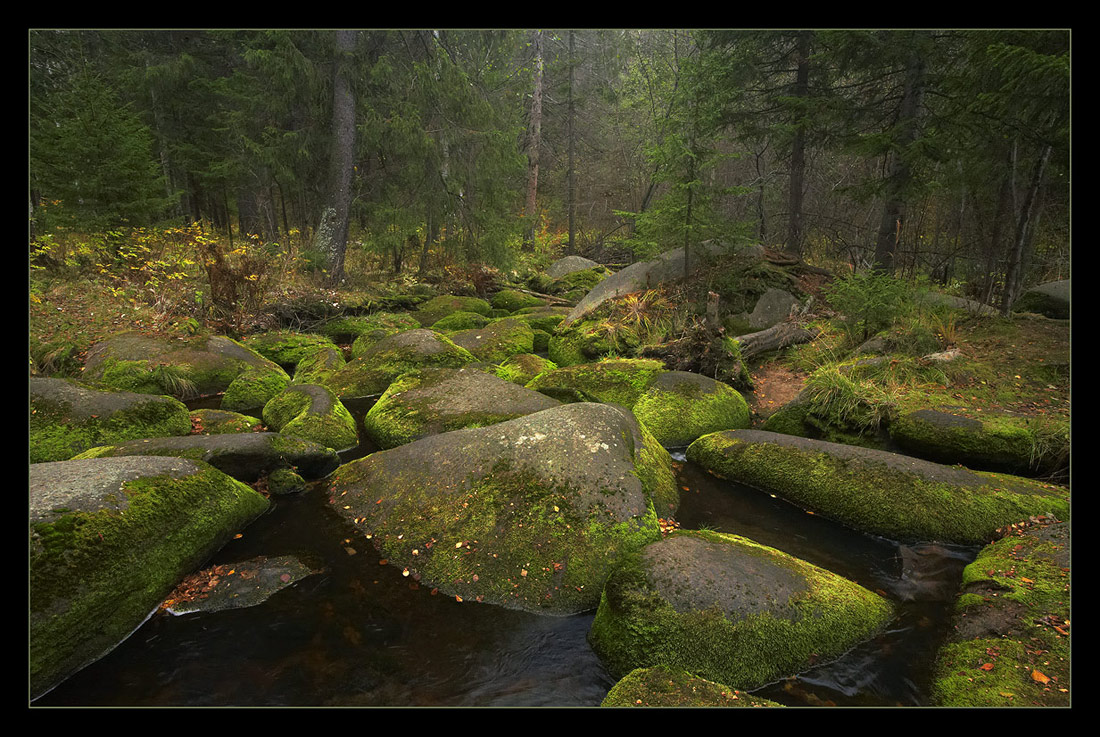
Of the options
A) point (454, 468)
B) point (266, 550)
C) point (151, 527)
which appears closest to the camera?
point (151, 527)

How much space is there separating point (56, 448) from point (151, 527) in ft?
8.53

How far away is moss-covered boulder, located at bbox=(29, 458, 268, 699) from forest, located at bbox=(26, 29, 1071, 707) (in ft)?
0.07

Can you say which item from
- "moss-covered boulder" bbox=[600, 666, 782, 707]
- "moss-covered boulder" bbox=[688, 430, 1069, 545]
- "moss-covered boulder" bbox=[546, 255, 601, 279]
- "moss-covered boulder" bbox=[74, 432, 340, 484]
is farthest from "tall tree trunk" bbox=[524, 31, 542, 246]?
"moss-covered boulder" bbox=[600, 666, 782, 707]

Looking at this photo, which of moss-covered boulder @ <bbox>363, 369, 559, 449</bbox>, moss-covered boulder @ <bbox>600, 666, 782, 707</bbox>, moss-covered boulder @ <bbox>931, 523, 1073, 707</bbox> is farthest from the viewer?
moss-covered boulder @ <bbox>363, 369, 559, 449</bbox>

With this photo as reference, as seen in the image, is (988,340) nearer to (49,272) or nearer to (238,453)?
(238,453)

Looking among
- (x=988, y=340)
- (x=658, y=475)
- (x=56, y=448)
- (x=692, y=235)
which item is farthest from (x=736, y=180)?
(x=56, y=448)

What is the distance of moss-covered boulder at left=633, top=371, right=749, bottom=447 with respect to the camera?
6055mm

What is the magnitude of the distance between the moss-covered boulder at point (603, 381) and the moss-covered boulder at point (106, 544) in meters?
4.01

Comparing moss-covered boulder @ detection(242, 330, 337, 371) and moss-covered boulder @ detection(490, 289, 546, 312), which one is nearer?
moss-covered boulder @ detection(242, 330, 337, 371)

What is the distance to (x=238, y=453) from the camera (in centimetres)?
456

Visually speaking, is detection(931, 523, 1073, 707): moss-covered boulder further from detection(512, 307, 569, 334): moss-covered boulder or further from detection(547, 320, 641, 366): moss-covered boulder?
detection(512, 307, 569, 334): moss-covered boulder

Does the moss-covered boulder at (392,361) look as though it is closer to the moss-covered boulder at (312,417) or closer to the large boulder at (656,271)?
the moss-covered boulder at (312,417)

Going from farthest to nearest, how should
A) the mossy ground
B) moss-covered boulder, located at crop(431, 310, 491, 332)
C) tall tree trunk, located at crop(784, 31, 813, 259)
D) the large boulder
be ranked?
moss-covered boulder, located at crop(431, 310, 491, 332) → tall tree trunk, located at crop(784, 31, 813, 259) → the large boulder → the mossy ground

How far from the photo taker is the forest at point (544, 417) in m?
2.86
